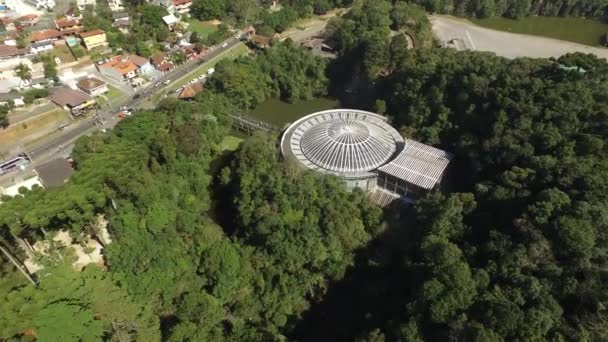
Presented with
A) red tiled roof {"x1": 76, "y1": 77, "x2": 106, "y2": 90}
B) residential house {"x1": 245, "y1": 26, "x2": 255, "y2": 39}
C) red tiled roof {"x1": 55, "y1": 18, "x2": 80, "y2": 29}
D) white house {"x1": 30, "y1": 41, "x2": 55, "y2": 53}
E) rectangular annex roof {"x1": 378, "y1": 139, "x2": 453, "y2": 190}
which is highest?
red tiled roof {"x1": 55, "y1": 18, "x2": 80, "y2": 29}

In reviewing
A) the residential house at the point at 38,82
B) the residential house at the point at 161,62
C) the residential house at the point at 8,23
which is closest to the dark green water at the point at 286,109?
the residential house at the point at 161,62

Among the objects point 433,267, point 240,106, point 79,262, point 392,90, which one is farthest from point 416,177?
point 79,262

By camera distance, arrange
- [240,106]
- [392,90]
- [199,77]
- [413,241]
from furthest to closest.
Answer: [199,77], [240,106], [392,90], [413,241]

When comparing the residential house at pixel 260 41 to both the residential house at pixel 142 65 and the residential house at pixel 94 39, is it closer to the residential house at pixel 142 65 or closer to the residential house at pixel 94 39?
the residential house at pixel 142 65

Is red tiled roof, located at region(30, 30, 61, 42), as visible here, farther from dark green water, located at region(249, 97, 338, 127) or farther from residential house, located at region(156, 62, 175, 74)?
dark green water, located at region(249, 97, 338, 127)

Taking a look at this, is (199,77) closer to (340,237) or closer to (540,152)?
(340,237)

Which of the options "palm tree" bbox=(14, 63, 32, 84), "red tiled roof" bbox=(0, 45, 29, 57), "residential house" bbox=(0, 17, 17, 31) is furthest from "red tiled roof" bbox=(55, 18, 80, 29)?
Answer: "palm tree" bbox=(14, 63, 32, 84)

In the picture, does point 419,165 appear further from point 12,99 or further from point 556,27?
point 556,27
